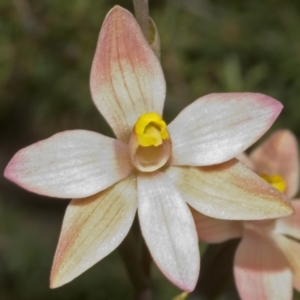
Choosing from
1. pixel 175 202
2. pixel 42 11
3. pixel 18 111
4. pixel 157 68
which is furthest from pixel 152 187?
pixel 18 111

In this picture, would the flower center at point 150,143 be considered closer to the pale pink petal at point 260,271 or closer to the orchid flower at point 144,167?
the orchid flower at point 144,167

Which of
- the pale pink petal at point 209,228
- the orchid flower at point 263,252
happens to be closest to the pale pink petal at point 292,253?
the orchid flower at point 263,252

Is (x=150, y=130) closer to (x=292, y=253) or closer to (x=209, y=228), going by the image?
(x=209, y=228)

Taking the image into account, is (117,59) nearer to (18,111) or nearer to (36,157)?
(36,157)

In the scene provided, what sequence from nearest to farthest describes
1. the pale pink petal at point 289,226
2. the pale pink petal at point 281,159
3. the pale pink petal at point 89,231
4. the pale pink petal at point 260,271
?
the pale pink petal at point 89,231, the pale pink petal at point 260,271, the pale pink petal at point 289,226, the pale pink petal at point 281,159

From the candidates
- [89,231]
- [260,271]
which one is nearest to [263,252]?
[260,271]

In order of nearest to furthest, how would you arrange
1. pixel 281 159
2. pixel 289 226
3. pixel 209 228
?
pixel 209 228 < pixel 289 226 < pixel 281 159

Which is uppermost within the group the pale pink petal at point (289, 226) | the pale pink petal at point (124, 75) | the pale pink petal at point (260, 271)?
the pale pink petal at point (124, 75)
